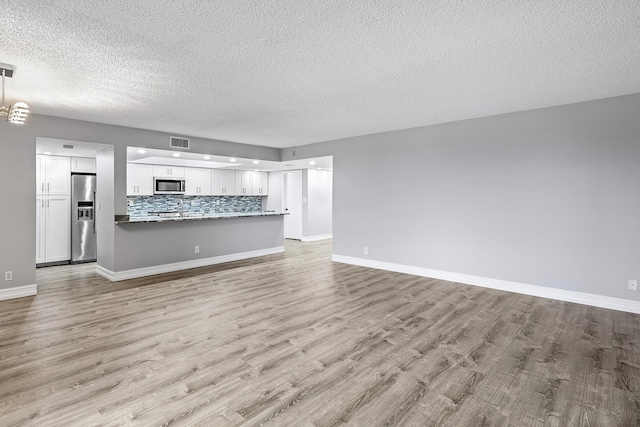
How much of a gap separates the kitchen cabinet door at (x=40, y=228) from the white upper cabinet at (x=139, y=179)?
152 centimetres

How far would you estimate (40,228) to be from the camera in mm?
6277

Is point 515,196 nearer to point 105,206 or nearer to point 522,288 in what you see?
point 522,288

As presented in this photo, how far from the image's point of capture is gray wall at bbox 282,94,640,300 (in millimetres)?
3922

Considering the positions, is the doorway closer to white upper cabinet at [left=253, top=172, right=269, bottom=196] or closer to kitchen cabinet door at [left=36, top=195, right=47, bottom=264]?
white upper cabinet at [left=253, top=172, right=269, bottom=196]

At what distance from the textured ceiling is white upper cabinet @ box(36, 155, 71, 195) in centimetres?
241

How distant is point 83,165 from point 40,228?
144cm

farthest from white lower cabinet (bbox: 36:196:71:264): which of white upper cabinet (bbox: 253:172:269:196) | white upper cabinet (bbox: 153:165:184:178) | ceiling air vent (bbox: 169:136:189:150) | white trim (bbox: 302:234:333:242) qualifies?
white trim (bbox: 302:234:333:242)

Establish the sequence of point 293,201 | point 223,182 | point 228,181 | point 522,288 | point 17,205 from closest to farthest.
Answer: point 17,205, point 522,288, point 223,182, point 228,181, point 293,201

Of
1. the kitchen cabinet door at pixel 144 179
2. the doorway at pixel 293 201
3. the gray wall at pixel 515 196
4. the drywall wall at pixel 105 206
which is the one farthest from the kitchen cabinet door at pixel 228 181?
the gray wall at pixel 515 196

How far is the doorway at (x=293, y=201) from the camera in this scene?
10266 mm

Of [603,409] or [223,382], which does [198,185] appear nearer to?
[223,382]

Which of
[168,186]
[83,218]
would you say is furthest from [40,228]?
[168,186]

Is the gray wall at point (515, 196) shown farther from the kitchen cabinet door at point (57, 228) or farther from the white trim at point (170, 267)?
the kitchen cabinet door at point (57, 228)

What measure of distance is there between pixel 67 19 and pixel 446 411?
3.52 m
